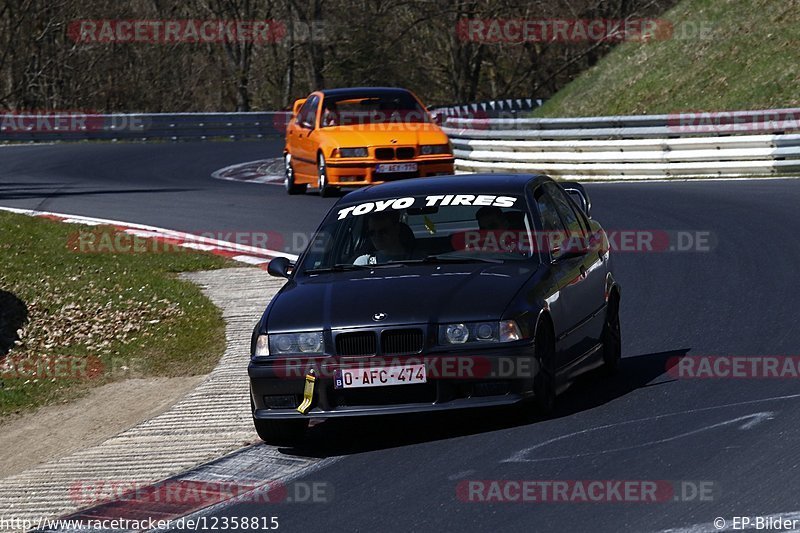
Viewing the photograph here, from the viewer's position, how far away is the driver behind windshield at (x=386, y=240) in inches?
336

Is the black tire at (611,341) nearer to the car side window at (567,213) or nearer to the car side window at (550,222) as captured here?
the car side window at (567,213)

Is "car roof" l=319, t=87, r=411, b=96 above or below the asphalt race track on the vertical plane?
above

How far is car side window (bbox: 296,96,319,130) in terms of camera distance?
23031 mm

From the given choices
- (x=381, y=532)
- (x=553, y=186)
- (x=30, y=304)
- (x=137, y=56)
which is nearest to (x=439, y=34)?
(x=137, y=56)

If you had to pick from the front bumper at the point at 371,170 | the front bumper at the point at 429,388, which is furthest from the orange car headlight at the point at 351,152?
the front bumper at the point at 429,388

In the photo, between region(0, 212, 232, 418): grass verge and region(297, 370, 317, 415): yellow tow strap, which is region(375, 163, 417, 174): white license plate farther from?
region(297, 370, 317, 415): yellow tow strap

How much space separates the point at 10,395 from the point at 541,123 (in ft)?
52.1

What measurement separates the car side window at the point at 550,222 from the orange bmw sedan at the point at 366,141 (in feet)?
40.4

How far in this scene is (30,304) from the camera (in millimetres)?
13664

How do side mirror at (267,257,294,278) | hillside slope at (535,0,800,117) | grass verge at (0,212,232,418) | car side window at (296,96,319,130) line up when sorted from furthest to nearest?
1. hillside slope at (535,0,800,117)
2. car side window at (296,96,319,130)
3. grass verge at (0,212,232,418)
4. side mirror at (267,257,294,278)

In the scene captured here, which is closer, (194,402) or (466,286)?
(466,286)

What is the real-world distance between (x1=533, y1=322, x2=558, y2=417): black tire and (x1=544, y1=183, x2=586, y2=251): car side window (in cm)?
125

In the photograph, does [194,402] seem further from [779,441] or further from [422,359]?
[779,441]

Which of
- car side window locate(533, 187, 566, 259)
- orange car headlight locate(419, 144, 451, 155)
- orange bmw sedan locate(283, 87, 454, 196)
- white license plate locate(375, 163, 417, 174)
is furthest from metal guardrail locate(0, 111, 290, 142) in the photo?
car side window locate(533, 187, 566, 259)
